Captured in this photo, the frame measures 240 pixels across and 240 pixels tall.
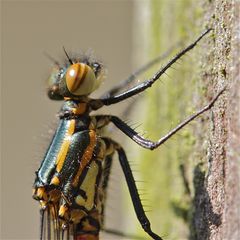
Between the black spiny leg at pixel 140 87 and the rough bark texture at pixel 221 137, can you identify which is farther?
the black spiny leg at pixel 140 87

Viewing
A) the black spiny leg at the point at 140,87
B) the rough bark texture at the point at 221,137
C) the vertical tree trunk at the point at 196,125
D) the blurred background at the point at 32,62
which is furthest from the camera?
the blurred background at the point at 32,62

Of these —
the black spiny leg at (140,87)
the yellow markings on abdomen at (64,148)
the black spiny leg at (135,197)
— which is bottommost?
the black spiny leg at (135,197)

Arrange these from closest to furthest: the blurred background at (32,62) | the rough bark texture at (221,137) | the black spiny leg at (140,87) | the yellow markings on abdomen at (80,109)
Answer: the rough bark texture at (221,137)
the black spiny leg at (140,87)
the yellow markings on abdomen at (80,109)
the blurred background at (32,62)

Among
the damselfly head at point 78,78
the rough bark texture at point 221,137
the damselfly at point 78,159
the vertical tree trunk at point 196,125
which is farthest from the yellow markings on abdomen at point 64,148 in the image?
the rough bark texture at point 221,137

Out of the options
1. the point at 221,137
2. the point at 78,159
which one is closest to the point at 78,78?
the point at 78,159

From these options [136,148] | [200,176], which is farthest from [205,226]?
[136,148]

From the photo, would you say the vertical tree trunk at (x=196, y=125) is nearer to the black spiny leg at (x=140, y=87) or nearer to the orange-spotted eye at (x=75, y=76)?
the black spiny leg at (x=140, y=87)

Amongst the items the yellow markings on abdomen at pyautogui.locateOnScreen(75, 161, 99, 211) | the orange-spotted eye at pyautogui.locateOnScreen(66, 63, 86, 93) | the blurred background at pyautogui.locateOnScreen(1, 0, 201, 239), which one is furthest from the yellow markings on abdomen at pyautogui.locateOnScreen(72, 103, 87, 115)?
the blurred background at pyautogui.locateOnScreen(1, 0, 201, 239)

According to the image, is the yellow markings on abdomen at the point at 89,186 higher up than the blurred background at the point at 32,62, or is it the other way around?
the blurred background at the point at 32,62
